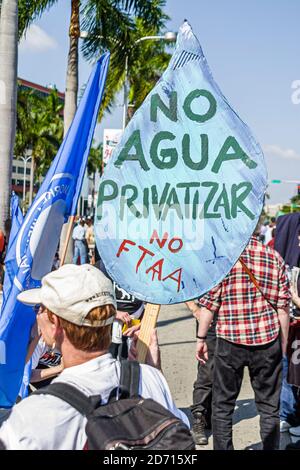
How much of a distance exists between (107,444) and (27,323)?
5.97 ft

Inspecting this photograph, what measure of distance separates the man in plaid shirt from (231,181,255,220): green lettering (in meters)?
1.36

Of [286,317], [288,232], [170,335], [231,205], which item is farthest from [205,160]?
[170,335]

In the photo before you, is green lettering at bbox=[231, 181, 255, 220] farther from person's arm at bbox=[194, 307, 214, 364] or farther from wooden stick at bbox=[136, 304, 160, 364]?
person's arm at bbox=[194, 307, 214, 364]

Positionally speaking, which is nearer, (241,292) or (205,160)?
(205,160)

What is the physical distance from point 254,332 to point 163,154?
1706mm

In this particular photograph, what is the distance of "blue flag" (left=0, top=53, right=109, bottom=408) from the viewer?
3.39 m

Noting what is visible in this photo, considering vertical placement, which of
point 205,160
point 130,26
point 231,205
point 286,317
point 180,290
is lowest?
point 286,317

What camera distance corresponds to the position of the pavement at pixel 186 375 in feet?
16.9

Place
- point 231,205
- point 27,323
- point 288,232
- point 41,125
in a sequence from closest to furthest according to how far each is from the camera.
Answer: point 231,205
point 27,323
point 288,232
point 41,125

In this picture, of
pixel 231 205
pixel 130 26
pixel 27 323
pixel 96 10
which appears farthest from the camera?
pixel 130 26

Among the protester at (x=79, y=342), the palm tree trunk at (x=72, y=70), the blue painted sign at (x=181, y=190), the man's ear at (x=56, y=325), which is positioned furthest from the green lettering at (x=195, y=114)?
the palm tree trunk at (x=72, y=70)

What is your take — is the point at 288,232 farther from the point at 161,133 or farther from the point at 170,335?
the point at 170,335

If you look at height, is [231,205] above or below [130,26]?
below

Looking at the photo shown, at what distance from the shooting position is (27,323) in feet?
11.2
